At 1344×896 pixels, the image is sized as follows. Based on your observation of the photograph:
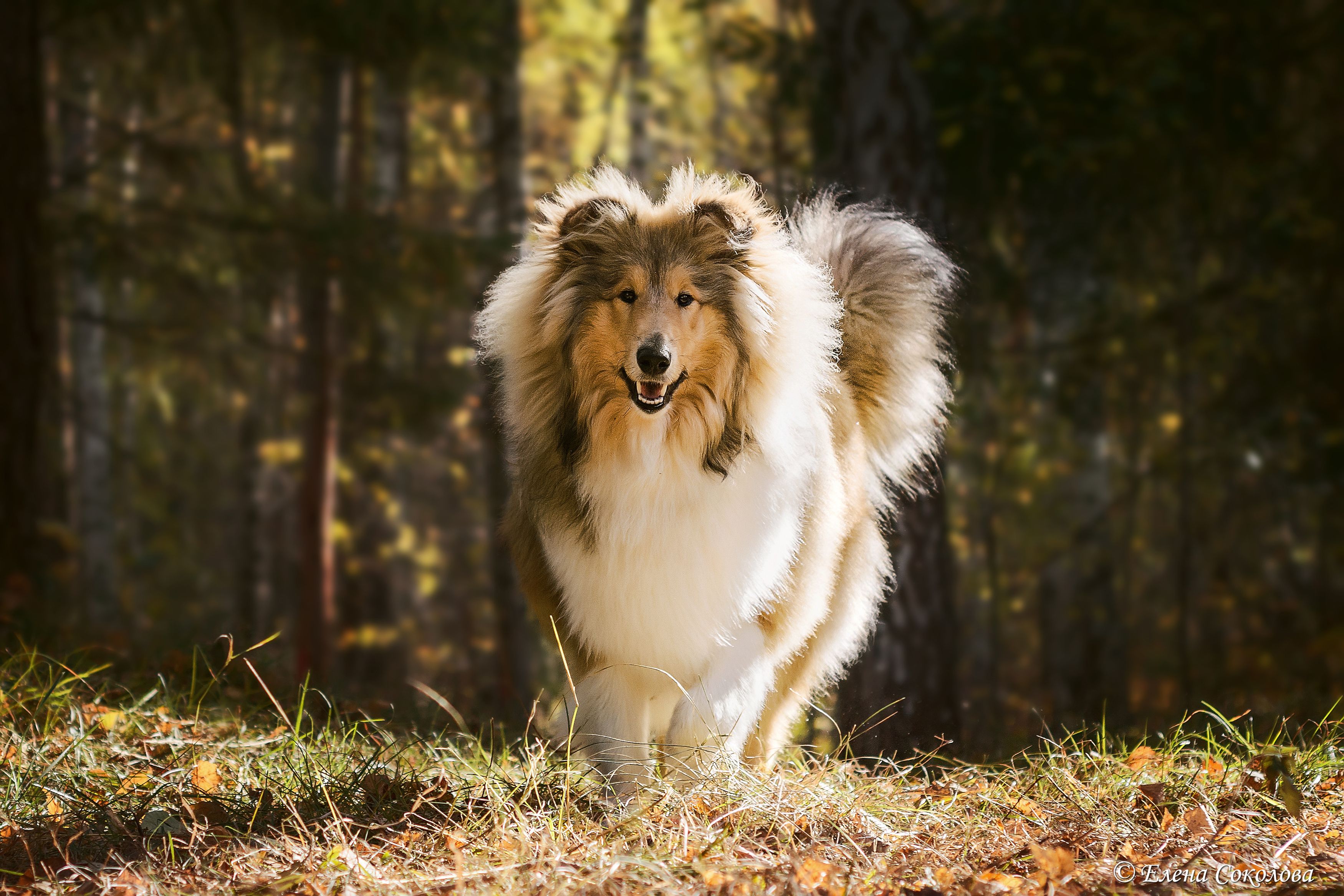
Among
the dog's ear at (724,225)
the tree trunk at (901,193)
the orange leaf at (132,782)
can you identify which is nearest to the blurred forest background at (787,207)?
the tree trunk at (901,193)

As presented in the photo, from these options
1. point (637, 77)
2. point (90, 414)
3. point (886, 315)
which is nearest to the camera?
point (886, 315)

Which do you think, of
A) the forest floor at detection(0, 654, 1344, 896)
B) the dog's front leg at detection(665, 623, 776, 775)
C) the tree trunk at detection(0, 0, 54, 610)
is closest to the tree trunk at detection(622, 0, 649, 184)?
the tree trunk at detection(0, 0, 54, 610)

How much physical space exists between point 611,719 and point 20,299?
5375mm

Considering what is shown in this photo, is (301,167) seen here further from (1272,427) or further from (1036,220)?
(1272,427)

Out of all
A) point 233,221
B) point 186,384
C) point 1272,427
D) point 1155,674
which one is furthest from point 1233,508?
point 186,384

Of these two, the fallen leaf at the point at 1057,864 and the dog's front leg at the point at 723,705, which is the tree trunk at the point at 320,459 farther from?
the fallen leaf at the point at 1057,864

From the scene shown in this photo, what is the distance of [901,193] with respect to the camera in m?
5.83

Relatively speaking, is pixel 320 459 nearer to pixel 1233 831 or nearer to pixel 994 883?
pixel 994 883

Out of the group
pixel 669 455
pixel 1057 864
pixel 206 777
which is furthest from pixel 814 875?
pixel 206 777

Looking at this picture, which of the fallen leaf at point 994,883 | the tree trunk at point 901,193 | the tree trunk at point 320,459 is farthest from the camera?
the tree trunk at point 320,459

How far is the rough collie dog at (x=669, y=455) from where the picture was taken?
145 inches

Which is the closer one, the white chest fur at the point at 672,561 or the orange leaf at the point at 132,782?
the orange leaf at the point at 132,782

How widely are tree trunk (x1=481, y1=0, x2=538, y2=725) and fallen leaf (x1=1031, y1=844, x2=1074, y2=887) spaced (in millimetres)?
7100

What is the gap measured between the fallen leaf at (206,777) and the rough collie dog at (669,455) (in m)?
1.17
